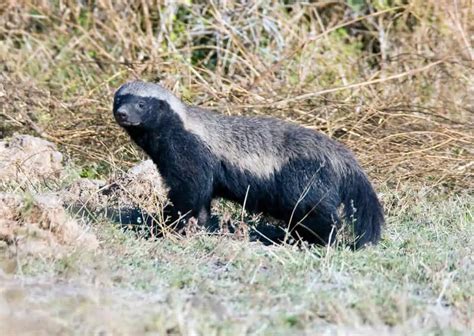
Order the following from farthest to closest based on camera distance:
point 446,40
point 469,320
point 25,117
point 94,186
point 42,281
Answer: point 446,40 → point 25,117 → point 94,186 → point 42,281 → point 469,320

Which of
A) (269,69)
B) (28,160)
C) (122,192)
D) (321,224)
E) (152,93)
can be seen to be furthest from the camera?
(269,69)

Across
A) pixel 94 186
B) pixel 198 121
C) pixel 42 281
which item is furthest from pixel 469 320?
pixel 94 186

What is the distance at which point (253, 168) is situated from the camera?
641 centimetres

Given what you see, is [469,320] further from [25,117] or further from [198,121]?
[25,117]

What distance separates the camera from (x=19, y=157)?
25.5 ft

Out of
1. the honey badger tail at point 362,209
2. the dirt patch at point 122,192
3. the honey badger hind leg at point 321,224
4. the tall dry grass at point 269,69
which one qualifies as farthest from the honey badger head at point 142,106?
the tall dry grass at point 269,69

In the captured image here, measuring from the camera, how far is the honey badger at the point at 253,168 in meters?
6.32

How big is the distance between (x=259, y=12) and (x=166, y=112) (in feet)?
13.6

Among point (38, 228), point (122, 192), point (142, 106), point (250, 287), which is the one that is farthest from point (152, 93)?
point (250, 287)

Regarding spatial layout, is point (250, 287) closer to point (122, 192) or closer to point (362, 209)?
point (362, 209)

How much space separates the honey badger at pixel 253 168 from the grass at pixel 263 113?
38 cm

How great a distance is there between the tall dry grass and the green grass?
7.54ft

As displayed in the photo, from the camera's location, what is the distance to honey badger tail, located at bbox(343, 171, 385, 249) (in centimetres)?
625

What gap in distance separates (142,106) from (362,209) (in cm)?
165
